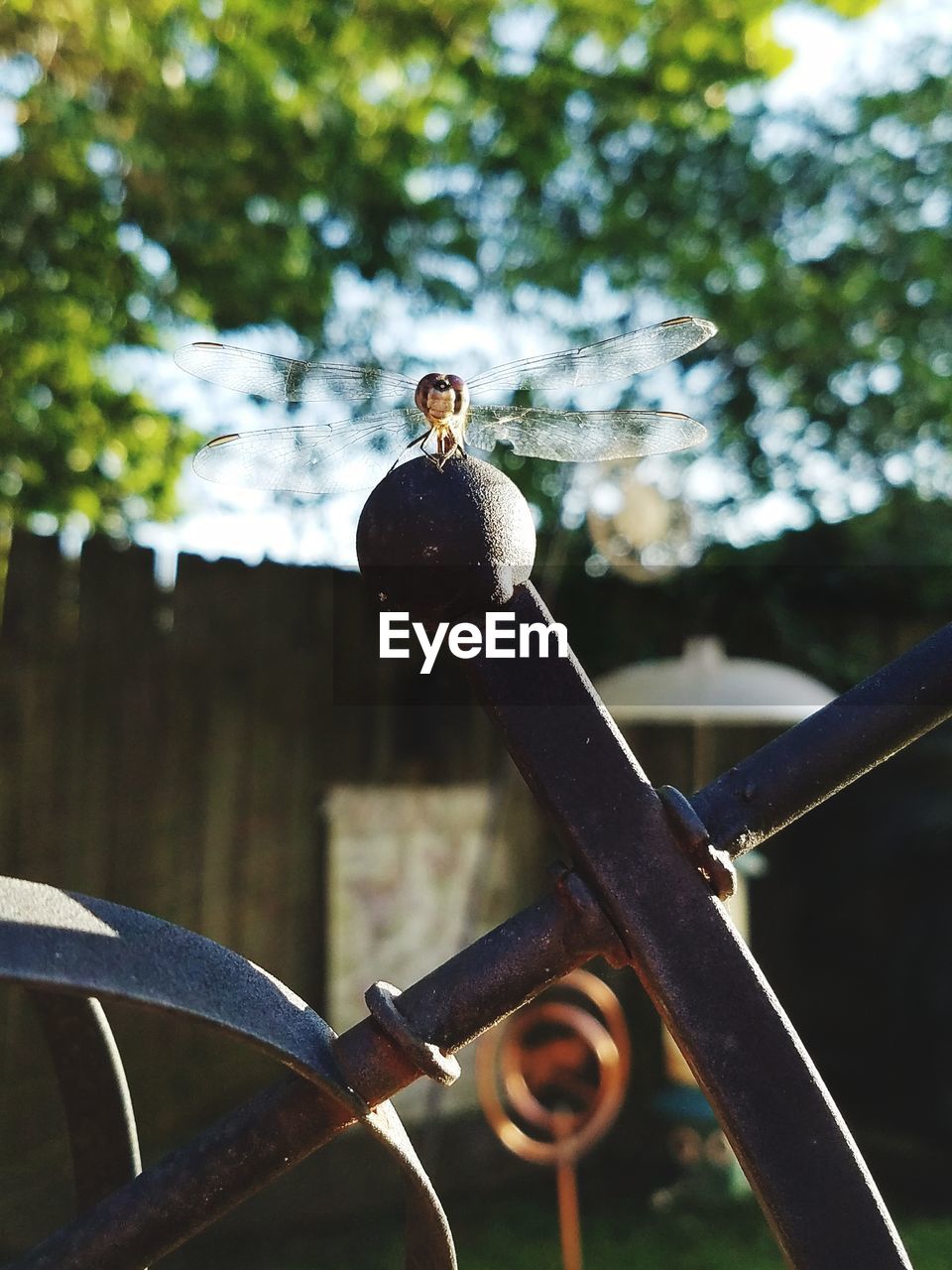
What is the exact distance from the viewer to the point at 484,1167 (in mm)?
3979

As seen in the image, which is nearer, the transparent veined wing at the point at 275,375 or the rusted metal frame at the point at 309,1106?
the rusted metal frame at the point at 309,1106

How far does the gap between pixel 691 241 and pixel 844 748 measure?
158 inches

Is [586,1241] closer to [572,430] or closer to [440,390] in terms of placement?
[572,430]

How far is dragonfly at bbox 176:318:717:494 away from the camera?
2.77 feet

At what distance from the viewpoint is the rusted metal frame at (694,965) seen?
46cm

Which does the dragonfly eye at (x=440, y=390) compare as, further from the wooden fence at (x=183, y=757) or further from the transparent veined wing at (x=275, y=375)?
the wooden fence at (x=183, y=757)

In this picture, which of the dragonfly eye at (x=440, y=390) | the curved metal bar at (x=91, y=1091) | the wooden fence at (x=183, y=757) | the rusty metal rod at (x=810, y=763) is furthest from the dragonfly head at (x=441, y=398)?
the wooden fence at (x=183, y=757)

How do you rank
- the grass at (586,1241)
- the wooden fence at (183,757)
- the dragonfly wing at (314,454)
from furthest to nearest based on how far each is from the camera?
the grass at (586,1241) → the wooden fence at (183,757) → the dragonfly wing at (314,454)

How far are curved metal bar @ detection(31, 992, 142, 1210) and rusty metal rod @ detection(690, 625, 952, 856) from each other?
37 centimetres

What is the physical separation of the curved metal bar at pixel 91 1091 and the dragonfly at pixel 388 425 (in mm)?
366

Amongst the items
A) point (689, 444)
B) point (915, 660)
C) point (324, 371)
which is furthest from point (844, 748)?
point (324, 371)

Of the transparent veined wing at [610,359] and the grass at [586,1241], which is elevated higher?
the transparent veined wing at [610,359]

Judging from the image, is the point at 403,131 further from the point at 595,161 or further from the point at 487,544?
the point at 487,544

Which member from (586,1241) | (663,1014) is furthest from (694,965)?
(586,1241)
